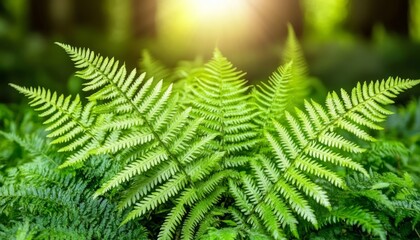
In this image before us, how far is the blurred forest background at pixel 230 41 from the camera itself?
9047 mm

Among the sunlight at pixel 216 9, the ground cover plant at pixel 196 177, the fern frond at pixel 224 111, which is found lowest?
the ground cover plant at pixel 196 177

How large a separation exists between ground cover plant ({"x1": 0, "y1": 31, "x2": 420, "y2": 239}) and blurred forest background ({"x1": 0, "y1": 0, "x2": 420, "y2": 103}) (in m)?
4.65

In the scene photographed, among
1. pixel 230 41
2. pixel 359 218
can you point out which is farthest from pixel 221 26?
pixel 359 218

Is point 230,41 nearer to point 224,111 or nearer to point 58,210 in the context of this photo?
point 224,111

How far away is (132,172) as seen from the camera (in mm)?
1822

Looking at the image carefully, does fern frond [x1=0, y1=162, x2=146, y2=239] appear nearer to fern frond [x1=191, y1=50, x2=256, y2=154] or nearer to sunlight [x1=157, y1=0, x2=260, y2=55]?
fern frond [x1=191, y1=50, x2=256, y2=154]

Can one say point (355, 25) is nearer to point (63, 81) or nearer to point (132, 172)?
point (63, 81)

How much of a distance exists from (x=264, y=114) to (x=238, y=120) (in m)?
0.20

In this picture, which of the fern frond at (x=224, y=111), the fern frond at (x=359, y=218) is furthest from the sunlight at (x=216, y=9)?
the fern frond at (x=359, y=218)

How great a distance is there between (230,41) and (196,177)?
36.0ft

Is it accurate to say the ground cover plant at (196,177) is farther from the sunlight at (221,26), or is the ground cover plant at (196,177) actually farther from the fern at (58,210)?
the sunlight at (221,26)

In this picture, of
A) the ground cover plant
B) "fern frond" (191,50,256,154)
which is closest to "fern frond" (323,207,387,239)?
the ground cover plant

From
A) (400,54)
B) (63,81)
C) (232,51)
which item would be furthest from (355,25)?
(63,81)

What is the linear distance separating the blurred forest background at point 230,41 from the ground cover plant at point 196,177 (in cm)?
465
